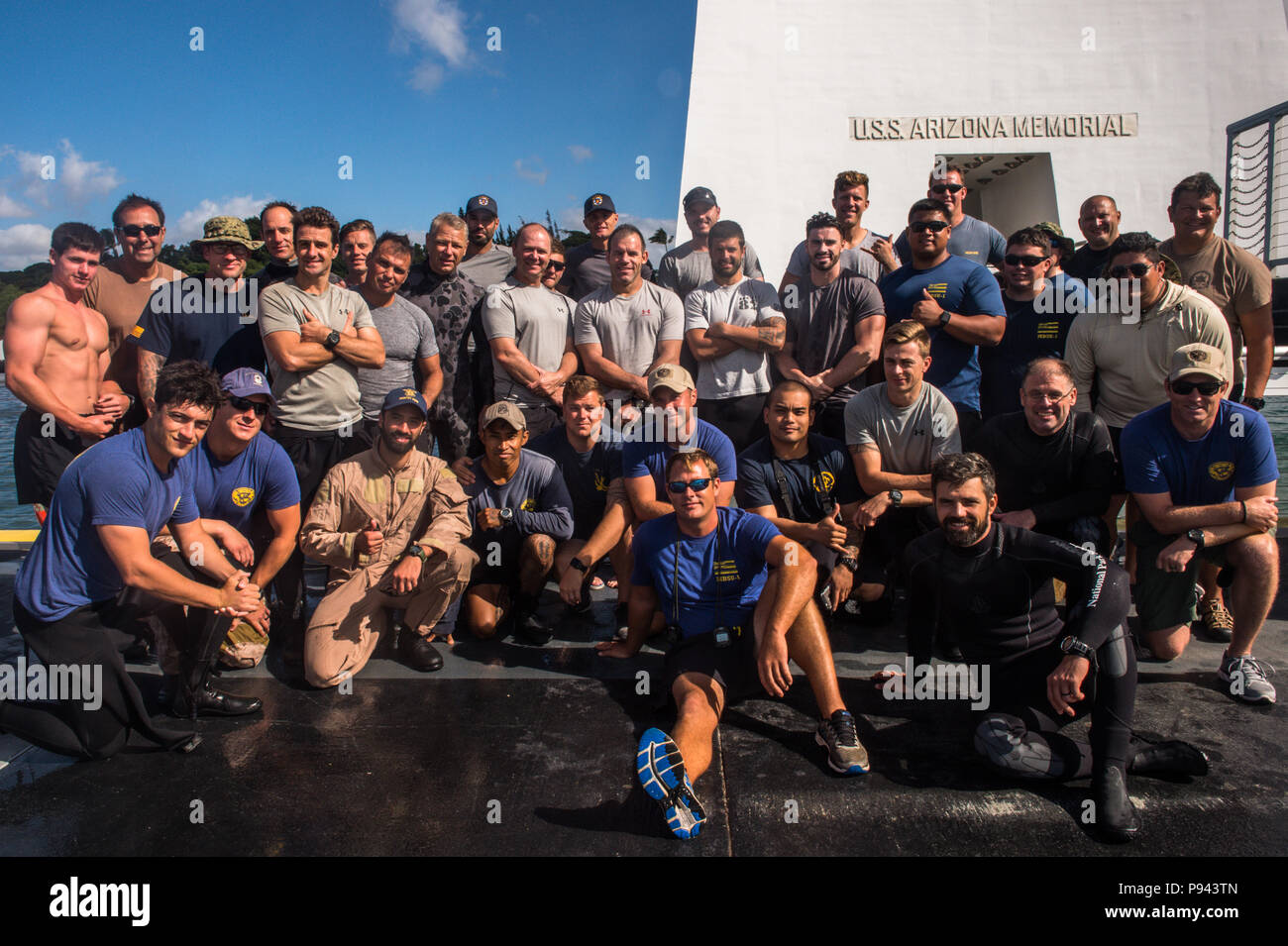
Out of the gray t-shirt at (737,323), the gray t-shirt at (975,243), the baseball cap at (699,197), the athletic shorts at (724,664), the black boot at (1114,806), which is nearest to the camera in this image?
the black boot at (1114,806)

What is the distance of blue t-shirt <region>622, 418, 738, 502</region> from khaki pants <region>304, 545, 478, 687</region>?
106cm

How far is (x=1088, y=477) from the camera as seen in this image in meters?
4.35

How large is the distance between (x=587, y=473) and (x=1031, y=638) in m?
2.74

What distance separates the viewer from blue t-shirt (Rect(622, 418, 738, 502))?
4.54 m

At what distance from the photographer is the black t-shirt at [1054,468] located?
4.34 meters

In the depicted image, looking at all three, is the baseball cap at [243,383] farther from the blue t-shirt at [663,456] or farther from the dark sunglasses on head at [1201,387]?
the dark sunglasses on head at [1201,387]

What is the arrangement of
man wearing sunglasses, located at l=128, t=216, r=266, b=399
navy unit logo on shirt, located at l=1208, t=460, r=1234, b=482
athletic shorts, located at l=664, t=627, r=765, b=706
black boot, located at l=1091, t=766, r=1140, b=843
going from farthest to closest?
man wearing sunglasses, located at l=128, t=216, r=266, b=399
navy unit logo on shirt, located at l=1208, t=460, r=1234, b=482
athletic shorts, located at l=664, t=627, r=765, b=706
black boot, located at l=1091, t=766, r=1140, b=843

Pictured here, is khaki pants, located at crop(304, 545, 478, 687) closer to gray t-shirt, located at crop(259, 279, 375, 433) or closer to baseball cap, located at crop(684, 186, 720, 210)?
gray t-shirt, located at crop(259, 279, 375, 433)

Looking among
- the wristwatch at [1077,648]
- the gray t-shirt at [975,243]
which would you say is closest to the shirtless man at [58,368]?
the wristwatch at [1077,648]

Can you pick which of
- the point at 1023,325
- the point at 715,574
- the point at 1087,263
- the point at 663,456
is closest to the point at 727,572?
the point at 715,574

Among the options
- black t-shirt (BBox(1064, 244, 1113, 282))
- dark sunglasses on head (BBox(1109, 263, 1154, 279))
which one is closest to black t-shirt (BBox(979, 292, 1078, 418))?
dark sunglasses on head (BBox(1109, 263, 1154, 279))

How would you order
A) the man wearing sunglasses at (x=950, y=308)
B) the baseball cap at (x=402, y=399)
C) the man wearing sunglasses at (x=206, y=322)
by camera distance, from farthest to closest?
the man wearing sunglasses at (x=950, y=308)
the man wearing sunglasses at (x=206, y=322)
the baseball cap at (x=402, y=399)

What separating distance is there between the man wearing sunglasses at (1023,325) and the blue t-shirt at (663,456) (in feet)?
5.95
